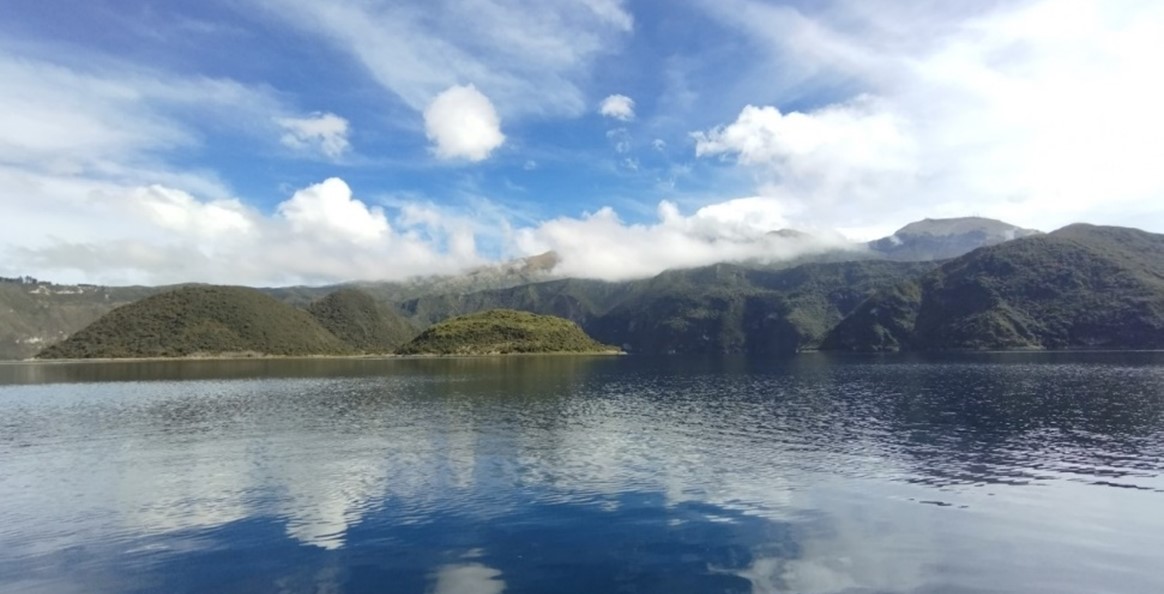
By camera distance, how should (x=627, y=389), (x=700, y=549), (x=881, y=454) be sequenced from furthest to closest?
(x=627, y=389) → (x=881, y=454) → (x=700, y=549)

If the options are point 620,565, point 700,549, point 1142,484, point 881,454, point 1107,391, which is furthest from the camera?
point 1107,391

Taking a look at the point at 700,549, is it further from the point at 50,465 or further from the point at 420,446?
the point at 50,465

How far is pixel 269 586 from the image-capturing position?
27891 mm

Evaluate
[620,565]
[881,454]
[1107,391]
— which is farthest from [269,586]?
[1107,391]

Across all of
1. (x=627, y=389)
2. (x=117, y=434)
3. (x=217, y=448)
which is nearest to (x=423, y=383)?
(x=627, y=389)

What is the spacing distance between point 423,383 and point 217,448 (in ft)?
304

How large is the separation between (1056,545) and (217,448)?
6736 centimetres

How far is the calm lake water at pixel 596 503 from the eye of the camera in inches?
1143

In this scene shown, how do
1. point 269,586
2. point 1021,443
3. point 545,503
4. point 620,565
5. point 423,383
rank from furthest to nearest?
point 423,383
point 1021,443
point 545,503
point 620,565
point 269,586

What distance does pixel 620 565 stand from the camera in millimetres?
29781

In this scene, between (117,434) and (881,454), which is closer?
(881,454)

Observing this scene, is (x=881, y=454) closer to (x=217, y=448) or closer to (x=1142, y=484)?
(x=1142, y=484)

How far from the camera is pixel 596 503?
4094 centimetres

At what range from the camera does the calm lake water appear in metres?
29.0
